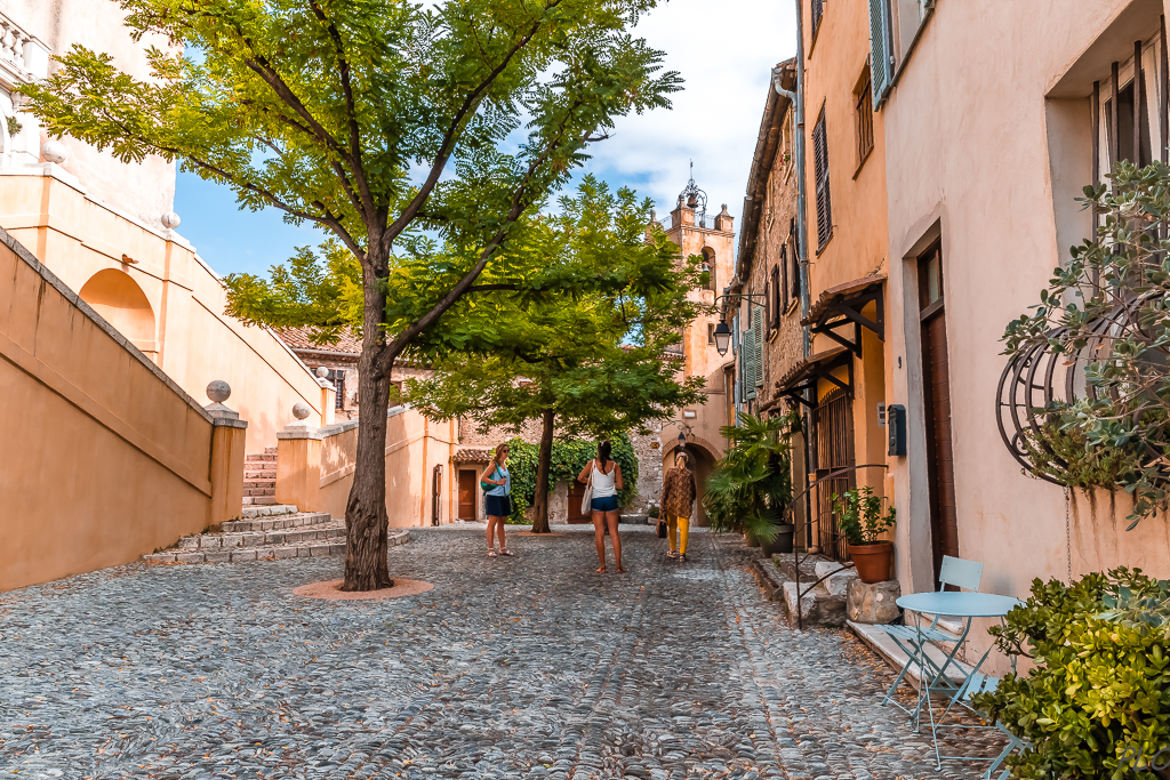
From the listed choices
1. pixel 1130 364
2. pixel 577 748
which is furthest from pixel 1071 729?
pixel 577 748

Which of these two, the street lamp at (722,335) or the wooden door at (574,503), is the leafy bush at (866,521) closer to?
the street lamp at (722,335)

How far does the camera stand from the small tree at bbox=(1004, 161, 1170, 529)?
231 cm

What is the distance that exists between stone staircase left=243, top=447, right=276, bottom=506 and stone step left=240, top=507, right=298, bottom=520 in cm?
41

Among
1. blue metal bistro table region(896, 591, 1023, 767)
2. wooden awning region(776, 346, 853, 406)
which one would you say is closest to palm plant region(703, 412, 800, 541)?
wooden awning region(776, 346, 853, 406)

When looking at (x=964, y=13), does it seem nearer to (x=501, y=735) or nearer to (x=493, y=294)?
(x=501, y=735)

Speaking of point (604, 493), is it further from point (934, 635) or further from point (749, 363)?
point (749, 363)

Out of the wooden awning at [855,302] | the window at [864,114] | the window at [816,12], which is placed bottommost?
the wooden awning at [855,302]

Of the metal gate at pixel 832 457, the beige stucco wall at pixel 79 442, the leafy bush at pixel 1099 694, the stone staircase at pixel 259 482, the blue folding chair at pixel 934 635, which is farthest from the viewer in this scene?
the stone staircase at pixel 259 482

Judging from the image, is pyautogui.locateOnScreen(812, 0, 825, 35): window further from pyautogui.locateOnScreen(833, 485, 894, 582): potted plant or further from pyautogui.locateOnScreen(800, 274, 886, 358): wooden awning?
pyautogui.locateOnScreen(833, 485, 894, 582): potted plant

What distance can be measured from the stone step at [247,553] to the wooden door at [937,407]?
323 inches

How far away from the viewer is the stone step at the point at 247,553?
31.3ft

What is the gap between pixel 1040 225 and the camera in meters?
3.69

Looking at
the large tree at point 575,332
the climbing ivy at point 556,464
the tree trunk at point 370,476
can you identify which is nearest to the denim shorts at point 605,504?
the large tree at point 575,332

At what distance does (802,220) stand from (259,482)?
32.5 ft
